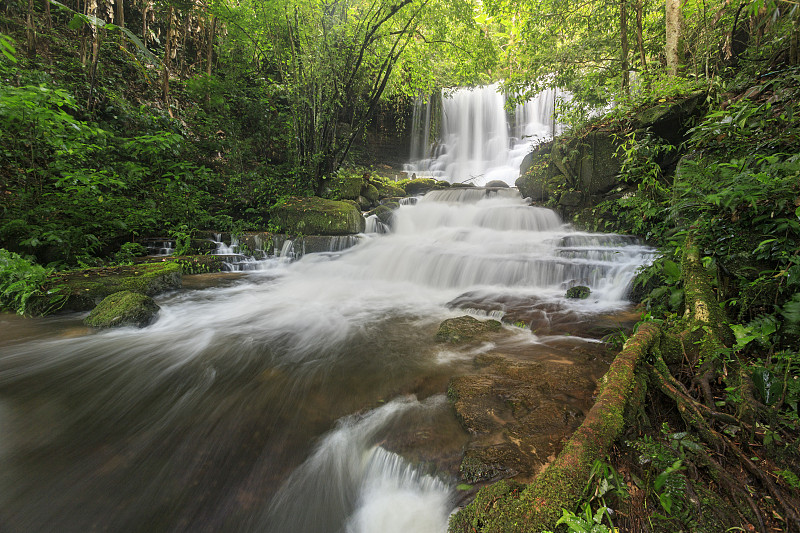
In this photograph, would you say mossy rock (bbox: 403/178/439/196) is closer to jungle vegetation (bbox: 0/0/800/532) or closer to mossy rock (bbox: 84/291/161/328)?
jungle vegetation (bbox: 0/0/800/532)

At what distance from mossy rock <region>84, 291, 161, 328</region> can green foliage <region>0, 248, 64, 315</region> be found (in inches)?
22.5

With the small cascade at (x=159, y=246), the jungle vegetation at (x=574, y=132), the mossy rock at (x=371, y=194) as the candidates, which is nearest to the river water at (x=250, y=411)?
the jungle vegetation at (x=574, y=132)

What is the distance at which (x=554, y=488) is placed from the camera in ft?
4.25

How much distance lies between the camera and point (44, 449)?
2.10 metres

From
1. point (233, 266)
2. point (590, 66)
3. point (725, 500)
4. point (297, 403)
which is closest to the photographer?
point (725, 500)

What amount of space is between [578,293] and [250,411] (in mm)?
4500

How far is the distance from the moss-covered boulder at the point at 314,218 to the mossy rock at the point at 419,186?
170 inches

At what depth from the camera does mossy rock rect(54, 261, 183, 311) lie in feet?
14.4

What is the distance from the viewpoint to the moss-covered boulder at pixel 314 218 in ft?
27.4

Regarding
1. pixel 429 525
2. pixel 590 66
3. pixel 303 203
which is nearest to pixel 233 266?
pixel 303 203

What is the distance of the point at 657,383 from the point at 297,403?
240 centimetres

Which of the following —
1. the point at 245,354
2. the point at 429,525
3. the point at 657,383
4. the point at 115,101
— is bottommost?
the point at 429,525

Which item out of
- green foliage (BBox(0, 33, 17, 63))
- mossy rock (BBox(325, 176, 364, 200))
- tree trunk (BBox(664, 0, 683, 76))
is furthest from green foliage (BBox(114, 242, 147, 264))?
tree trunk (BBox(664, 0, 683, 76))

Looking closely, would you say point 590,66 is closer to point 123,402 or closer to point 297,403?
point 297,403
